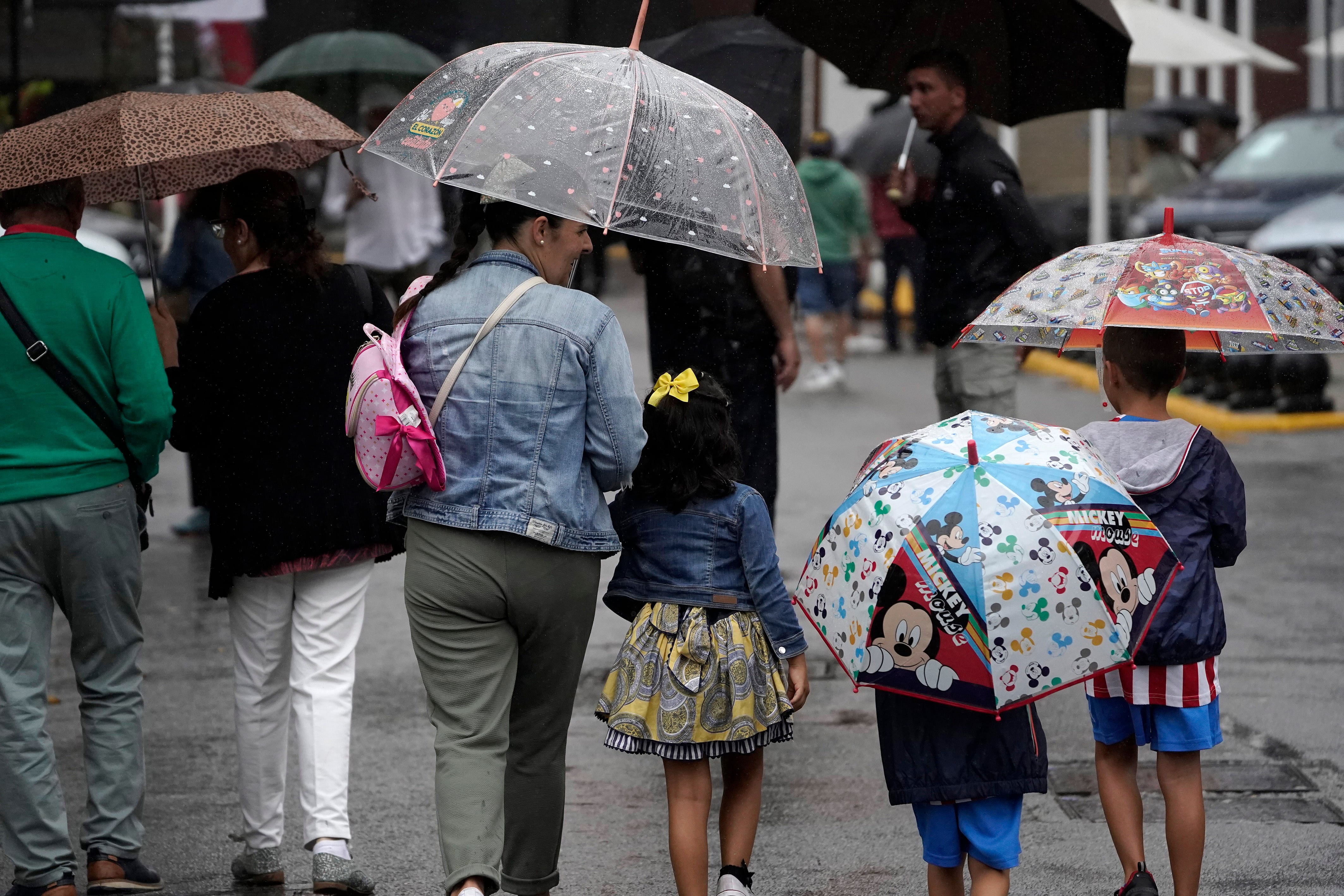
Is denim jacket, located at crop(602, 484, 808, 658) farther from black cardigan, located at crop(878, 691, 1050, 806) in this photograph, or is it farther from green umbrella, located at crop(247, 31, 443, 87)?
green umbrella, located at crop(247, 31, 443, 87)

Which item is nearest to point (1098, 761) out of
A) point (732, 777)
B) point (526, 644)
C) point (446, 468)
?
point (732, 777)

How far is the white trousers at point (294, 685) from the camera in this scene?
4.54 metres

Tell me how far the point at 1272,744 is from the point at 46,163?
434 centimetres

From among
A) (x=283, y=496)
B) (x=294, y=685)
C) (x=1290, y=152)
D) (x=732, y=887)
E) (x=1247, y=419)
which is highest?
(x=283, y=496)

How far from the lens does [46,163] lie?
4.23m

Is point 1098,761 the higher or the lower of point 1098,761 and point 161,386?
the lower

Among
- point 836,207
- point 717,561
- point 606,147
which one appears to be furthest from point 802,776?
point 836,207

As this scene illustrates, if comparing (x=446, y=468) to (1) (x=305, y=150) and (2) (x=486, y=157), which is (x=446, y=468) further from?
(1) (x=305, y=150)

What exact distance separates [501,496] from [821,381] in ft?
35.8

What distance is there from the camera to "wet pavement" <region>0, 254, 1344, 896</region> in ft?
15.5

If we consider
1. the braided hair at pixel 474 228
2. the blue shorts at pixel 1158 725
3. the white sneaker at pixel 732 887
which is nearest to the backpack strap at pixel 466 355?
the braided hair at pixel 474 228

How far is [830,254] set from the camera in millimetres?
15203

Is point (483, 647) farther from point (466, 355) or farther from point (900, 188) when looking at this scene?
point (900, 188)

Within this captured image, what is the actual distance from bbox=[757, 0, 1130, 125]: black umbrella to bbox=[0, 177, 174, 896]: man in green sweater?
11.0ft
